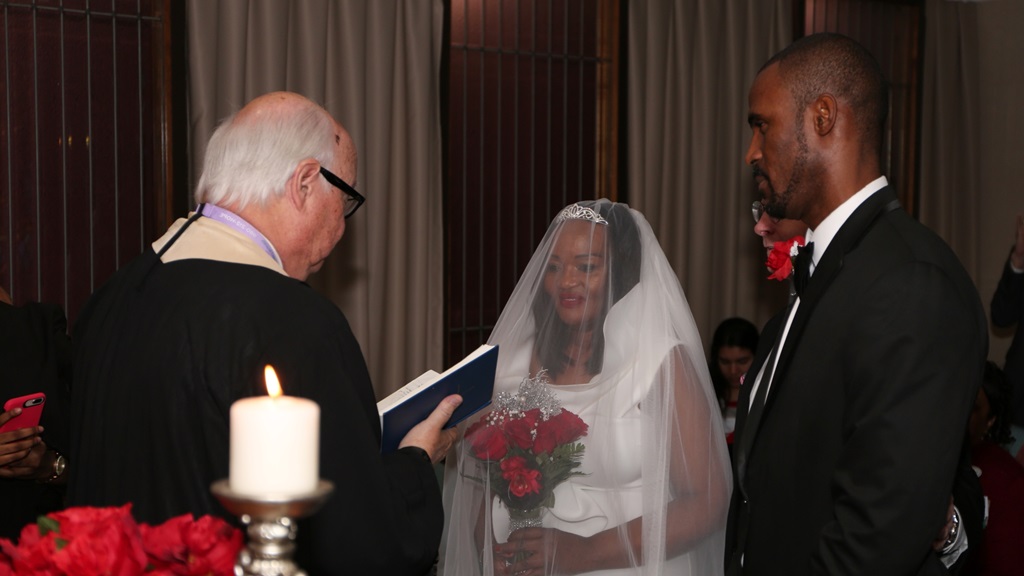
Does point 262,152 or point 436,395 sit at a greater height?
point 262,152

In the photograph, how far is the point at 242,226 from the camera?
179 cm

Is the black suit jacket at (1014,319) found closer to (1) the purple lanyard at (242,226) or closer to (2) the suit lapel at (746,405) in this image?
(2) the suit lapel at (746,405)

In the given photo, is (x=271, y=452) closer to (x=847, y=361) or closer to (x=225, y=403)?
(x=225, y=403)

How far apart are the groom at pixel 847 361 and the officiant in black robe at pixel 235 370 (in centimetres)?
71

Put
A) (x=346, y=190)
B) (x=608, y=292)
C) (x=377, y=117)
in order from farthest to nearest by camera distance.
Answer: (x=377, y=117) → (x=608, y=292) → (x=346, y=190)

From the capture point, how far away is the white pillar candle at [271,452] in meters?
0.86

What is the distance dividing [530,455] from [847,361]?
106 centimetres

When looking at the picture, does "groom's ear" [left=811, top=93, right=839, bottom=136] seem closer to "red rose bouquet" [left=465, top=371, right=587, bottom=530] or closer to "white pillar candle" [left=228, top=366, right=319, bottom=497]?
"red rose bouquet" [left=465, top=371, right=587, bottom=530]

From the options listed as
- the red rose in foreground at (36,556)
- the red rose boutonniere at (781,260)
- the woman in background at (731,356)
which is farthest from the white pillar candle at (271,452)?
the woman in background at (731,356)

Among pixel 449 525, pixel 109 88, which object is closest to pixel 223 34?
pixel 109 88

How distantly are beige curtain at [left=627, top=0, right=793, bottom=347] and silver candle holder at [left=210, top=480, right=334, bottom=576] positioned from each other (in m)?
4.32

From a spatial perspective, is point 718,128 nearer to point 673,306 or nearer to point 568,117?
point 568,117

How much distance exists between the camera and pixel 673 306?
280cm

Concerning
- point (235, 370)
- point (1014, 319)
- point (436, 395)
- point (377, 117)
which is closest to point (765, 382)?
point (436, 395)
